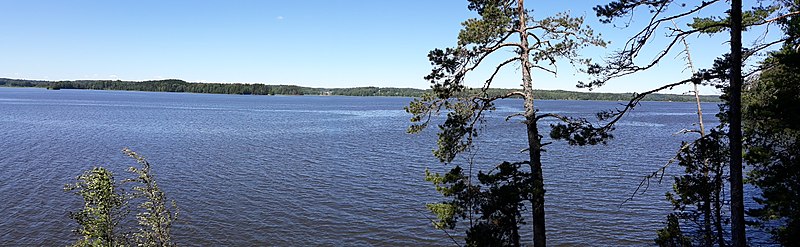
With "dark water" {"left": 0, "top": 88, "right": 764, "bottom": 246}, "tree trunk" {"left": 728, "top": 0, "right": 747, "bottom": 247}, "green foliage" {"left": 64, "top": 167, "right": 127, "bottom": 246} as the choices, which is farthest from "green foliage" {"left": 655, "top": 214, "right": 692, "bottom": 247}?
"green foliage" {"left": 64, "top": 167, "right": 127, "bottom": 246}

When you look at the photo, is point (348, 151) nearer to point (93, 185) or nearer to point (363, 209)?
point (363, 209)

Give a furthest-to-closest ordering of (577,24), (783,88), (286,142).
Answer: (286,142), (783,88), (577,24)

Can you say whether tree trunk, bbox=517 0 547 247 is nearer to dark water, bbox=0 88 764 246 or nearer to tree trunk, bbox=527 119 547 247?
tree trunk, bbox=527 119 547 247

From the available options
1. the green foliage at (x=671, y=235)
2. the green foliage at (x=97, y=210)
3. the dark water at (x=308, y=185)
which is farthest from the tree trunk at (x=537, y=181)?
the green foliage at (x=97, y=210)

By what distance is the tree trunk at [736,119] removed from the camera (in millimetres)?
8906

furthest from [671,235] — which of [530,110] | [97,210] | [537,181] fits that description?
[97,210]

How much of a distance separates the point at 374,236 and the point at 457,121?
1067 cm

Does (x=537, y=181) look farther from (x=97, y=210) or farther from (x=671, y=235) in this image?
(x=97, y=210)

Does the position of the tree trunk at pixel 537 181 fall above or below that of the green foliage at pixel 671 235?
above

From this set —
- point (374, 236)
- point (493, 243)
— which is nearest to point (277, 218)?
point (374, 236)

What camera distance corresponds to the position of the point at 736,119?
9.13 m

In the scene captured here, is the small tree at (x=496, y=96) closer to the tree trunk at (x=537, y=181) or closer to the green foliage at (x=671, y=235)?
the tree trunk at (x=537, y=181)

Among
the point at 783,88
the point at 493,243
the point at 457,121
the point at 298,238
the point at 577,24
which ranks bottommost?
the point at 298,238

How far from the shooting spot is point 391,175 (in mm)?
32656
